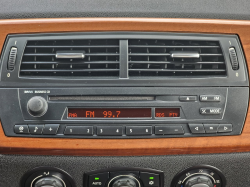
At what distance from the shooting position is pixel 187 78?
1.36 metres

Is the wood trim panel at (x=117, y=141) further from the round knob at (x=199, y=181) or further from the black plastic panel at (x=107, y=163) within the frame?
the round knob at (x=199, y=181)

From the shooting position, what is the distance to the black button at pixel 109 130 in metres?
1.32

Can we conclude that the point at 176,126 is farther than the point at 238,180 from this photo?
No

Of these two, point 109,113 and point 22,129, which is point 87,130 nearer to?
point 109,113

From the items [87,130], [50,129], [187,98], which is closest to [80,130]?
[87,130]

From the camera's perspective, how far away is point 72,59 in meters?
1.34

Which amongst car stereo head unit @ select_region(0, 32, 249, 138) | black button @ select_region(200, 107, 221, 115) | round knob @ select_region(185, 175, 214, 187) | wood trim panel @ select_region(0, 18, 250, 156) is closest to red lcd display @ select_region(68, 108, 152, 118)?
car stereo head unit @ select_region(0, 32, 249, 138)

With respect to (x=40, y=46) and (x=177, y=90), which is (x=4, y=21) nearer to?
(x=40, y=46)

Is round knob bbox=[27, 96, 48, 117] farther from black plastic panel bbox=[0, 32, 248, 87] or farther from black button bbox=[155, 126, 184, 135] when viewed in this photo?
black button bbox=[155, 126, 184, 135]

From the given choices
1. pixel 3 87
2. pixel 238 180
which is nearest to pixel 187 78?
pixel 238 180

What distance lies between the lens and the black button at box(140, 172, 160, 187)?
141cm

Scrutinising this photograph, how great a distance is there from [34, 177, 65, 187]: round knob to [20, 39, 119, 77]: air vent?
49cm

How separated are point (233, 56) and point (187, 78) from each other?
245 mm

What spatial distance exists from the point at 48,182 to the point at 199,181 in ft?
2.37
